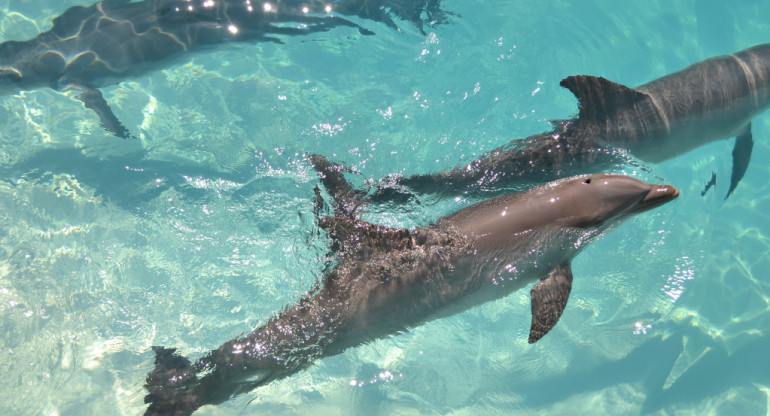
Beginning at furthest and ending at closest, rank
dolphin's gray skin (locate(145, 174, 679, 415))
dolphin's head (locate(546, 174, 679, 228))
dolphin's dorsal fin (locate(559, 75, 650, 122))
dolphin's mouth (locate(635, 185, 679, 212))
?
dolphin's dorsal fin (locate(559, 75, 650, 122)), dolphin's gray skin (locate(145, 174, 679, 415)), dolphin's head (locate(546, 174, 679, 228)), dolphin's mouth (locate(635, 185, 679, 212))

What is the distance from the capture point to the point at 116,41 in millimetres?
7676

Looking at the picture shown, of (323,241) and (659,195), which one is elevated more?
(659,195)

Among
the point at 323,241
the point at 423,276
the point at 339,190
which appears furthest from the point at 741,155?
the point at 323,241

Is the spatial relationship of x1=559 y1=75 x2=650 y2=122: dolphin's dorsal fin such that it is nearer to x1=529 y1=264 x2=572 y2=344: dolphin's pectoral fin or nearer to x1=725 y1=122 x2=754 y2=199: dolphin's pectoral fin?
x1=529 y1=264 x2=572 y2=344: dolphin's pectoral fin

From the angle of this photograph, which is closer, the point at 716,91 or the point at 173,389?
the point at 173,389

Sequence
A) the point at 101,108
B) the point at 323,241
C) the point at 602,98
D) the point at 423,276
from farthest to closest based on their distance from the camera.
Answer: the point at 101,108 < the point at 602,98 < the point at 323,241 < the point at 423,276

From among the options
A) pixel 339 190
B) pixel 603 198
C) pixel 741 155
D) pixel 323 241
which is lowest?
pixel 323 241

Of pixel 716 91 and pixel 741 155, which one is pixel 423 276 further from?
pixel 741 155

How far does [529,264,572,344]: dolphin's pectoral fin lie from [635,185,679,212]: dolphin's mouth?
107 centimetres

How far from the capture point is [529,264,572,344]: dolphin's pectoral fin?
13.8 feet

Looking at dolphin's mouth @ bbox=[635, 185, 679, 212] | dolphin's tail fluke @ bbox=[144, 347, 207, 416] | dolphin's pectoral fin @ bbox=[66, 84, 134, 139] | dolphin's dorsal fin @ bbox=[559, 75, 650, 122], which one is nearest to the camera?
dolphin's mouth @ bbox=[635, 185, 679, 212]

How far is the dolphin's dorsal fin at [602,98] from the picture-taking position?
5543mm

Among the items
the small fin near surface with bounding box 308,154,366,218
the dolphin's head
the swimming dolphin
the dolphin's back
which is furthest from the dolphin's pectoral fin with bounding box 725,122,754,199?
the small fin near surface with bounding box 308,154,366,218

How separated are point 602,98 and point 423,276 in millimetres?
3456
